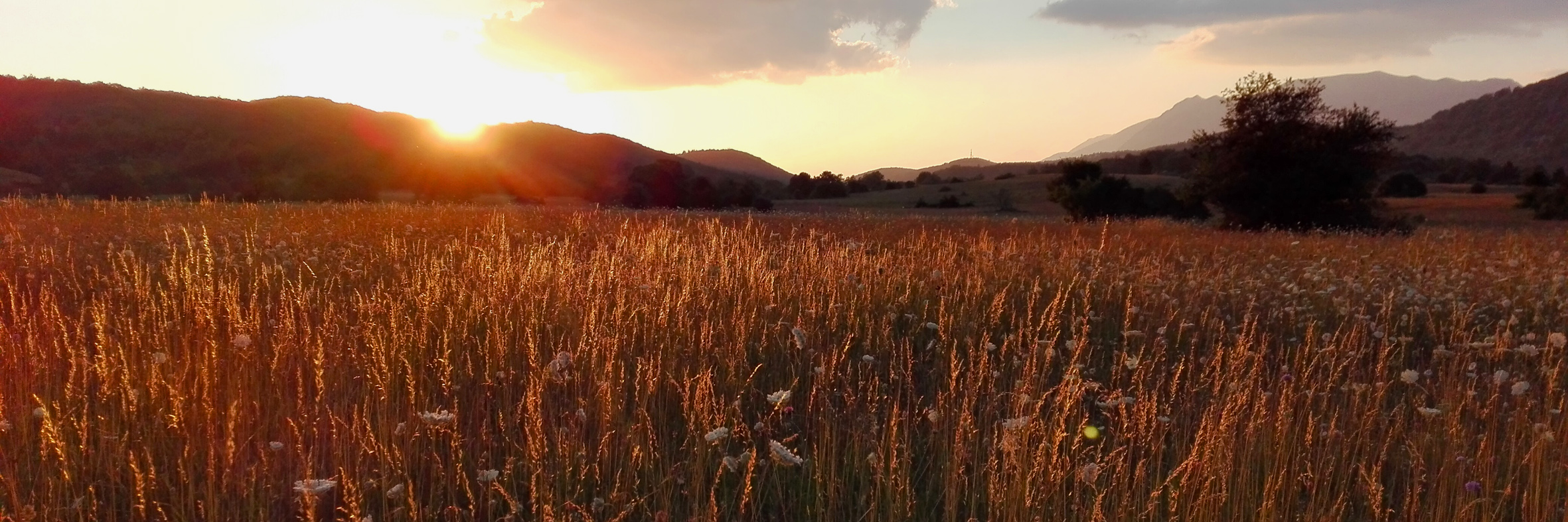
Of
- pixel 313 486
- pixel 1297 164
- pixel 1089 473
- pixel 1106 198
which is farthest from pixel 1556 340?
pixel 1106 198

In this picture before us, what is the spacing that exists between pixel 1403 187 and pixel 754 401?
60.4 metres

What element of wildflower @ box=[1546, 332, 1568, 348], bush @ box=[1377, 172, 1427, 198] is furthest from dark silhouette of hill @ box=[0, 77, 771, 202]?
bush @ box=[1377, 172, 1427, 198]

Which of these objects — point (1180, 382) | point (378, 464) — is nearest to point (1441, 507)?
point (1180, 382)

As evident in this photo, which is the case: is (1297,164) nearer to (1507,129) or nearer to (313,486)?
(313,486)

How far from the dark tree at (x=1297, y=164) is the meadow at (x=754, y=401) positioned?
Answer: 17.1 m

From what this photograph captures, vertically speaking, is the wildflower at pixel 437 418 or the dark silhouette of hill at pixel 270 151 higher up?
the dark silhouette of hill at pixel 270 151

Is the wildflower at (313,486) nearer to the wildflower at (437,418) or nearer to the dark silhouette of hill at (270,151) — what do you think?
the wildflower at (437,418)

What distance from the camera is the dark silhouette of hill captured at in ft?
147

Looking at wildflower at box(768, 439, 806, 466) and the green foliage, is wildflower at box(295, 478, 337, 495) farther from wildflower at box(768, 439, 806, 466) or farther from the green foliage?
the green foliage

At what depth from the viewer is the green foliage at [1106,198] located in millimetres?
38844

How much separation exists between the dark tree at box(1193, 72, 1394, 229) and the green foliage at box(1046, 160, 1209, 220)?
1279cm

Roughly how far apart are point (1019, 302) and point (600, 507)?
411cm

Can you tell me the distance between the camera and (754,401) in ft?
11.9

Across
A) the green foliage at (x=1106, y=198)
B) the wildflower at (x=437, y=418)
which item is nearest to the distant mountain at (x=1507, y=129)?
the green foliage at (x=1106, y=198)
